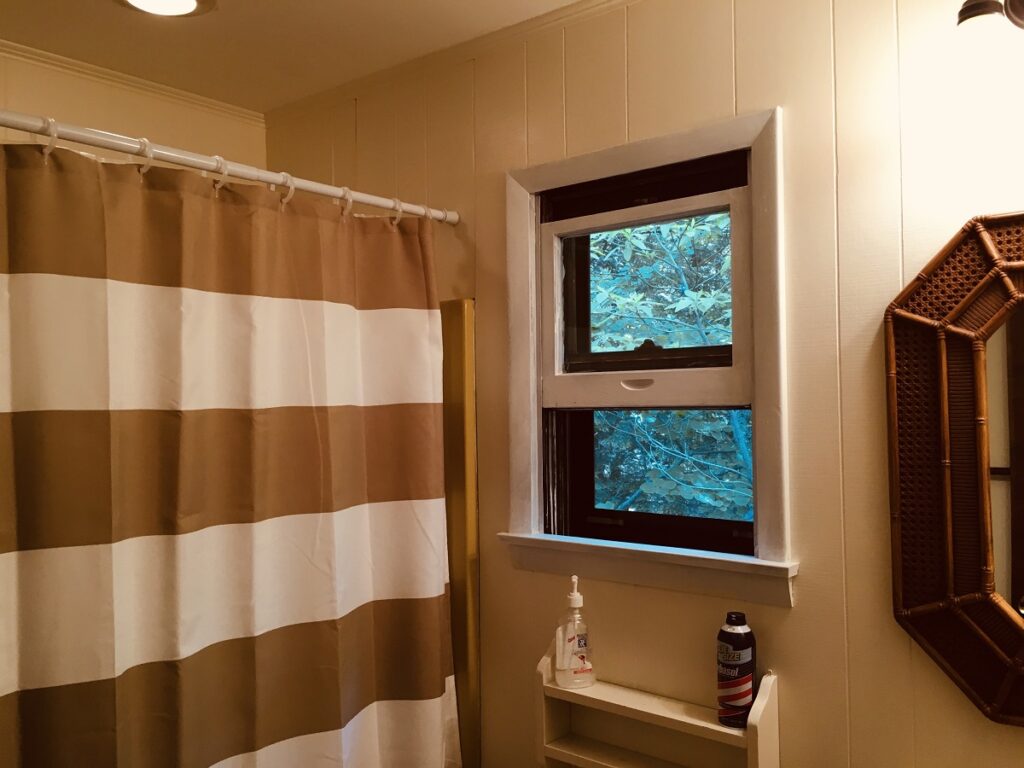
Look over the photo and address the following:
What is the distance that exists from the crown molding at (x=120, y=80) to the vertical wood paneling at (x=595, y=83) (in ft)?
3.55

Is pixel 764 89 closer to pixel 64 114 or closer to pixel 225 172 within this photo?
pixel 225 172

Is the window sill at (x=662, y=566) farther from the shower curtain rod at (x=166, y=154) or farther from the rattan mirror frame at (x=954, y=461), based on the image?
the shower curtain rod at (x=166, y=154)

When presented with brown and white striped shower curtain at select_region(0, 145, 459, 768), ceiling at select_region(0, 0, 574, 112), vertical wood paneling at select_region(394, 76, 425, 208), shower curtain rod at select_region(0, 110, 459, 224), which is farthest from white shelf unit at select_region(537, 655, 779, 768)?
ceiling at select_region(0, 0, 574, 112)

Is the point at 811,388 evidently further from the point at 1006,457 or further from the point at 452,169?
the point at 452,169

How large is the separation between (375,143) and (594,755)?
1569 millimetres

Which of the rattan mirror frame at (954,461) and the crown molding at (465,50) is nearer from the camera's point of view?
the rattan mirror frame at (954,461)

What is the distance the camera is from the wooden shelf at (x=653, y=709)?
1406 millimetres

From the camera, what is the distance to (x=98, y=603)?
127 cm

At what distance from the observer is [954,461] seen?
1233 mm

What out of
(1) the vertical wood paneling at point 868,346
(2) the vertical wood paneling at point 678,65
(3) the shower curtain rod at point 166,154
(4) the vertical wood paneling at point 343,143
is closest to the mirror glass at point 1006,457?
(1) the vertical wood paneling at point 868,346

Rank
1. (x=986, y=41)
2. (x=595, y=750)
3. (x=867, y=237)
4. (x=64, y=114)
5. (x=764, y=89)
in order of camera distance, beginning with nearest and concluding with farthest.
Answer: (x=986, y=41), (x=867, y=237), (x=764, y=89), (x=595, y=750), (x=64, y=114)

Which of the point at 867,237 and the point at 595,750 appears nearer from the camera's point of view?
the point at 867,237

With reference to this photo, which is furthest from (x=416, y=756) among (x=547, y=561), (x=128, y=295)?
(x=128, y=295)

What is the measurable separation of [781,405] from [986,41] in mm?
652
